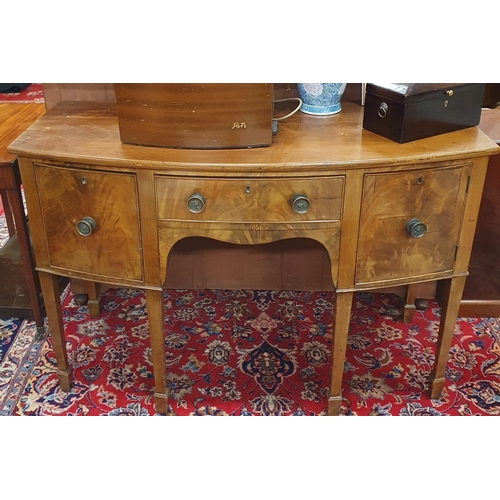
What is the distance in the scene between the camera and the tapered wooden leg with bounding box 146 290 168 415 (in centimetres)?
164

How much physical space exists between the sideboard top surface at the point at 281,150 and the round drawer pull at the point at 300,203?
0.07m

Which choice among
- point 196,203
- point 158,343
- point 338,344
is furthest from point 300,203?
point 158,343

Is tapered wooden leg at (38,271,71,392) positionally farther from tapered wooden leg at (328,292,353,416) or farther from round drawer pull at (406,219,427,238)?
round drawer pull at (406,219,427,238)

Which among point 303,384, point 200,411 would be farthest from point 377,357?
point 200,411

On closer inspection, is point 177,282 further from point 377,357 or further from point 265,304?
point 377,357

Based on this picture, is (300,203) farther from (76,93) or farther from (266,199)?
(76,93)

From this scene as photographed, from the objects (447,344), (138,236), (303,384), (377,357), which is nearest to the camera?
(138,236)

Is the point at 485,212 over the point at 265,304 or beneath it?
over

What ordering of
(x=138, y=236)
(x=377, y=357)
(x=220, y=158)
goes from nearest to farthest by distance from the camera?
(x=220, y=158), (x=138, y=236), (x=377, y=357)

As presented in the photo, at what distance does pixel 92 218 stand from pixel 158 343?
0.43 metres

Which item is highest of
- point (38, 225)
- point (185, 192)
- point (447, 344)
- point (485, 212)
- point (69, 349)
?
point (185, 192)

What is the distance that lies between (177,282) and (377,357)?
0.83 metres

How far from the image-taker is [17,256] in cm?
218

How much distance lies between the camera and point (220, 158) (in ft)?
4.62
